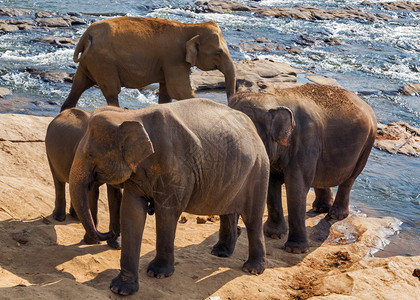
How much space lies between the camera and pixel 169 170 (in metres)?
4.71

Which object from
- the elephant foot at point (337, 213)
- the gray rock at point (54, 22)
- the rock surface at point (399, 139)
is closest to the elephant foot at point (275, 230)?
the elephant foot at point (337, 213)

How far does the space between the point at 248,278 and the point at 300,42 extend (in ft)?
53.2

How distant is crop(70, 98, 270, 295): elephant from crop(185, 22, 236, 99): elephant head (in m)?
3.86

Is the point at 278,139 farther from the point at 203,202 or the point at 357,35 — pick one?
the point at 357,35

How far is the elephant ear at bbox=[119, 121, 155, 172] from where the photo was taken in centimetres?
441

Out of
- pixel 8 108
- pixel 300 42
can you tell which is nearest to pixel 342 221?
pixel 8 108

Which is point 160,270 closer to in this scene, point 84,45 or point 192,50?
point 192,50

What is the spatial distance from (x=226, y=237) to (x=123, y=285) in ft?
4.97

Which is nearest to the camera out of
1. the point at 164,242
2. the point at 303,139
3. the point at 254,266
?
the point at 164,242

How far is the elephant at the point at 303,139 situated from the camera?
620 centimetres

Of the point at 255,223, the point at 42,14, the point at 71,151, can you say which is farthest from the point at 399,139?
the point at 42,14

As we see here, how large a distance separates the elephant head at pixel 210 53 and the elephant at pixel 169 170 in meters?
3.86

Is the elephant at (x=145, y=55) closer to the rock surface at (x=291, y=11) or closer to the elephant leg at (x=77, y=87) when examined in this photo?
the elephant leg at (x=77, y=87)

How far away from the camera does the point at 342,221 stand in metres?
7.58
